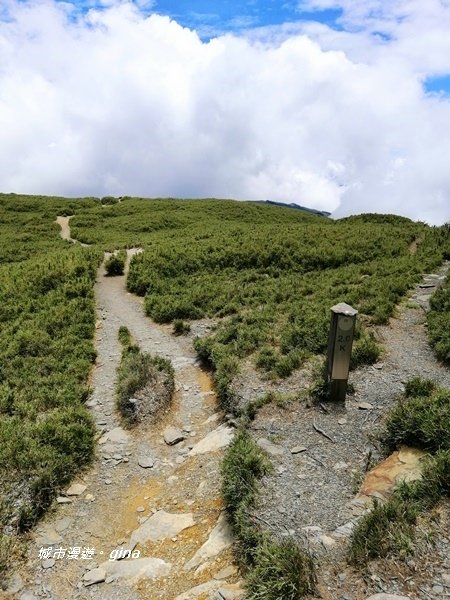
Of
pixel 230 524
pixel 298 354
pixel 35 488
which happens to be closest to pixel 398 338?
pixel 298 354

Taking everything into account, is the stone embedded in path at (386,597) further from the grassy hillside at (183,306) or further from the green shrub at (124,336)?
the green shrub at (124,336)

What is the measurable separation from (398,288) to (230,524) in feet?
38.4

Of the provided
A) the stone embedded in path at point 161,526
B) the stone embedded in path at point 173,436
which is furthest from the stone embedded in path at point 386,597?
the stone embedded in path at point 173,436

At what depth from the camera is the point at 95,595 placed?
19.5 feet

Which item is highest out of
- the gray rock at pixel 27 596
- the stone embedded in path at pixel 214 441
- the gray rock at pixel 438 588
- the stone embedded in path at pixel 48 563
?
the gray rock at pixel 438 588

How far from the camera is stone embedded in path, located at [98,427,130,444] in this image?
9648 millimetres

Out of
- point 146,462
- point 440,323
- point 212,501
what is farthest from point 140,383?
point 440,323

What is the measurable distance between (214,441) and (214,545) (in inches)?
110

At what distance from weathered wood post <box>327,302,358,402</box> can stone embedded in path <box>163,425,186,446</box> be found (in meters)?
3.34

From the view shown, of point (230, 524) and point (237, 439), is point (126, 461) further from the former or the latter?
point (230, 524)

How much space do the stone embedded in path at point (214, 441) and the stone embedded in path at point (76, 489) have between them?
212 centimetres

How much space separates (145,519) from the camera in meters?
7.43

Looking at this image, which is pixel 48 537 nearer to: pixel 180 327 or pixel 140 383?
pixel 140 383

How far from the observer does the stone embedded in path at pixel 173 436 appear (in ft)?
31.2
